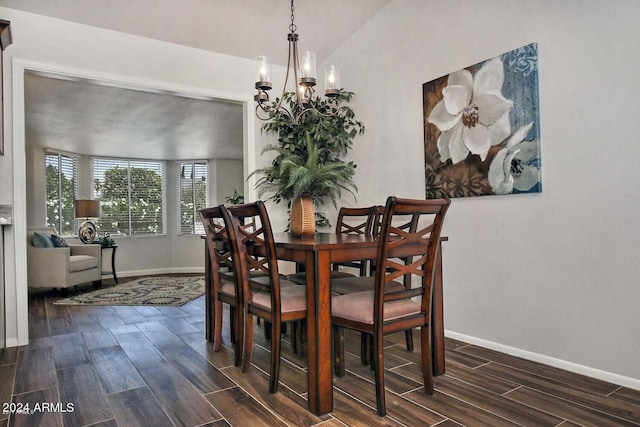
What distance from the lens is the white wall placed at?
2180mm

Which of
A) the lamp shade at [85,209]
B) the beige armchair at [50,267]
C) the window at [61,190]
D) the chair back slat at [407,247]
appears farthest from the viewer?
the window at [61,190]

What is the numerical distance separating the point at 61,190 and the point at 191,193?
2.07 m

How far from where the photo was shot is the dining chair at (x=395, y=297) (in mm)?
1854

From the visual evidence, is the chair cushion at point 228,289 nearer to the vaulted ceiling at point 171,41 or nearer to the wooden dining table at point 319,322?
the wooden dining table at point 319,322

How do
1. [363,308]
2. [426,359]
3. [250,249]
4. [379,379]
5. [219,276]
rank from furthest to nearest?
[219,276], [250,249], [426,359], [363,308], [379,379]

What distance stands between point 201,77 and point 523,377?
342 centimetres

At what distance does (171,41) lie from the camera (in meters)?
3.61

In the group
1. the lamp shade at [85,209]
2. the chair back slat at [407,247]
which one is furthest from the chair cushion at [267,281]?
the lamp shade at [85,209]

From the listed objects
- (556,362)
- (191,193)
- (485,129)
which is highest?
(485,129)

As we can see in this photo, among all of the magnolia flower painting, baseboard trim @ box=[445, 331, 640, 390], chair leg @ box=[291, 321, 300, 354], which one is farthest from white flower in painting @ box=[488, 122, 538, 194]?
chair leg @ box=[291, 321, 300, 354]

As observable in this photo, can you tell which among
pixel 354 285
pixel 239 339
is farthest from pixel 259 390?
pixel 354 285

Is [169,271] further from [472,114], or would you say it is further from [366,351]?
[472,114]

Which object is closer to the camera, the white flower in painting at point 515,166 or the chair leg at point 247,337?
the chair leg at point 247,337

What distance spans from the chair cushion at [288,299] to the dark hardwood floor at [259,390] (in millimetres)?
426
